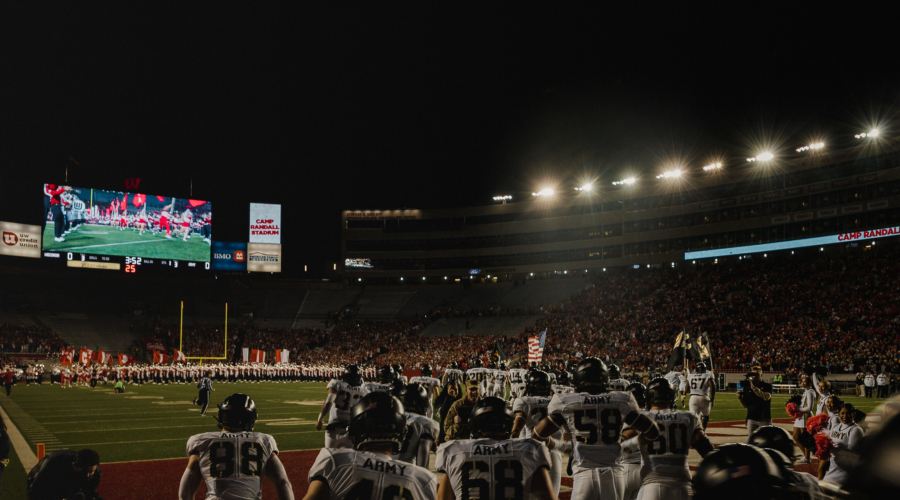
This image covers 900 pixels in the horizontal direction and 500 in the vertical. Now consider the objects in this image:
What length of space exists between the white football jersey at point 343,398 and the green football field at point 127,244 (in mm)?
51813

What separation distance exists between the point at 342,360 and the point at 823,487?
56.8 meters

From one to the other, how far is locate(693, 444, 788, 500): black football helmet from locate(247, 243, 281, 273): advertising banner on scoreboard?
209 feet

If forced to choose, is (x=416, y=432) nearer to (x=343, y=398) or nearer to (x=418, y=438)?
(x=418, y=438)

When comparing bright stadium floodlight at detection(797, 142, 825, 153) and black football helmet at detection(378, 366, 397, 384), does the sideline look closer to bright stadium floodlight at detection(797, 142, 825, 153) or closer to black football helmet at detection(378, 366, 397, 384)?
black football helmet at detection(378, 366, 397, 384)

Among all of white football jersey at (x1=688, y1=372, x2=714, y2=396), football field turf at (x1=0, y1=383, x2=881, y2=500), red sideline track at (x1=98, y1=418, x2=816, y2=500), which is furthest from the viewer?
white football jersey at (x1=688, y1=372, x2=714, y2=396)

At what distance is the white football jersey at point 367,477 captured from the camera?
3.55 metres

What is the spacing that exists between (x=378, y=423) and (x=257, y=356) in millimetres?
45689

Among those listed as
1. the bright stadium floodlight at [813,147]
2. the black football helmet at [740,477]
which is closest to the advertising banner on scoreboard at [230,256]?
the bright stadium floodlight at [813,147]

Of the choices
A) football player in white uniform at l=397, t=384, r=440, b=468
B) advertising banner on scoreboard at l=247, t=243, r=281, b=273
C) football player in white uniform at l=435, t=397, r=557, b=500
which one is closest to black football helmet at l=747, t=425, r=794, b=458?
football player in white uniform at l=435, t=397, r=557, b=500

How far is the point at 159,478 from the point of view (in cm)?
1135

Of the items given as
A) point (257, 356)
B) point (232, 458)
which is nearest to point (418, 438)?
point (232, 458)

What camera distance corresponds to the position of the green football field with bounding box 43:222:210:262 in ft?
177

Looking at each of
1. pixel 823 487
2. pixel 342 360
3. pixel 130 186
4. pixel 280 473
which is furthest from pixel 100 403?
pixel 130 186

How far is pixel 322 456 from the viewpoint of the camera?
12.0 feet
